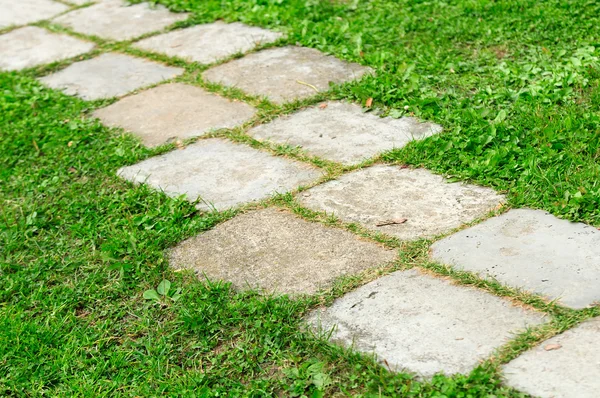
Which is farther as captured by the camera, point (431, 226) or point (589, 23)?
point (589, 23)

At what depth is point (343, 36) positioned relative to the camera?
4.41 metres

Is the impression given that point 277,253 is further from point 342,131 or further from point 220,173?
point 342,131

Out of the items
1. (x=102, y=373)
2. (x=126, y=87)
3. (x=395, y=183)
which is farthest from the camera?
(x=126, y=87)

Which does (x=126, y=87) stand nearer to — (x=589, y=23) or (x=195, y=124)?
(x=195, y=124)

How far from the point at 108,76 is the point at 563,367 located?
3117 mm

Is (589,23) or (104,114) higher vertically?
(589,23)

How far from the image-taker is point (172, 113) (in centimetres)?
393

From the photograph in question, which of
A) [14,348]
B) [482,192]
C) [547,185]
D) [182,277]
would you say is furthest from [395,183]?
[14,348]

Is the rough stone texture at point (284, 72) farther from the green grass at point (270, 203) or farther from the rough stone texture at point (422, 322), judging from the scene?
the rough stone texture at point (422, 322)

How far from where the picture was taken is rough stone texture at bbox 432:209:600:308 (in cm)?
235

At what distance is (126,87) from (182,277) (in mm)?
1860

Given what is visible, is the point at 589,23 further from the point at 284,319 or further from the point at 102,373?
the point at 102,373

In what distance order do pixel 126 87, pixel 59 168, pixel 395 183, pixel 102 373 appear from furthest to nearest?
pixel 126 87 → pixel 59 168 → pixel 395 183 → pixel 102 373

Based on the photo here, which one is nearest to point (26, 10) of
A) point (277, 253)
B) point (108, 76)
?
point (108, 76)
